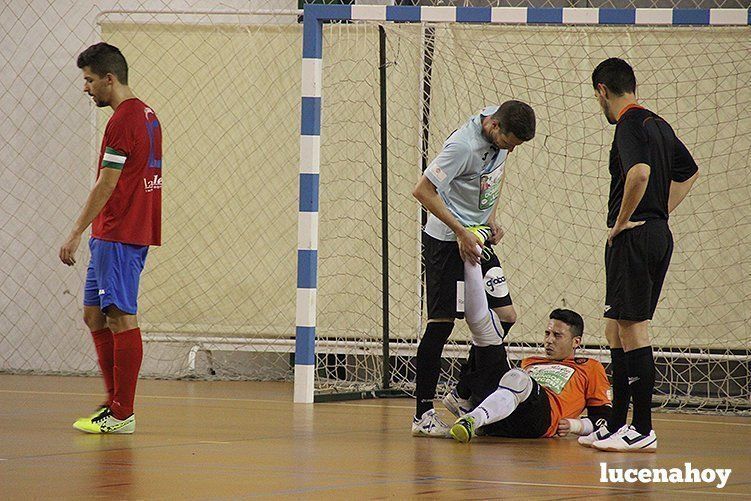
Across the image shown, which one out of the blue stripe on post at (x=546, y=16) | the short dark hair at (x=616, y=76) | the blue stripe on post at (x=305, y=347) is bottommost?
the blue stripe on post at (x=305, y=347)

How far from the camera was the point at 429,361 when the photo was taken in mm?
5867

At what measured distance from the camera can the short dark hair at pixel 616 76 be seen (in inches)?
213

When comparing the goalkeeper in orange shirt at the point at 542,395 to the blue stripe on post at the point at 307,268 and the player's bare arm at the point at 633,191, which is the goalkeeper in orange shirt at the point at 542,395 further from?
the blue stripe on post at the point at 307,268

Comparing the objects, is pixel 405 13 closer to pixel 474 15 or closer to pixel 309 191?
pixel 474 15

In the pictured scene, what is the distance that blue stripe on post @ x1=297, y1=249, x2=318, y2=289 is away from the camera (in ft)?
24.8

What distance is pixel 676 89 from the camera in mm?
8633

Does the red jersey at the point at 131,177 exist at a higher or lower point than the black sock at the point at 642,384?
higher

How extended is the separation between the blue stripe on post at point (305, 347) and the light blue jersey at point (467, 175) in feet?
6.26

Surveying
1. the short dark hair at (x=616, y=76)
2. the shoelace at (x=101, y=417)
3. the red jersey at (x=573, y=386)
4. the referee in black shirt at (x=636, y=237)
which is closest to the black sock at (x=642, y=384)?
the referee in black shirt at (x=636, y=237)

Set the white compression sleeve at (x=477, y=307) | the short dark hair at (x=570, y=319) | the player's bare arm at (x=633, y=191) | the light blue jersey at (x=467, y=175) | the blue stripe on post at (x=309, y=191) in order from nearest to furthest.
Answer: the player's bare arm at (x=633, y=191) → the light blue jersey at (x=467, y=175) → the white compression sleeve at (x=477, y=307) → the short dark hair at (x=570, y=319) → the blue stripe on post at (x=309, y=191)

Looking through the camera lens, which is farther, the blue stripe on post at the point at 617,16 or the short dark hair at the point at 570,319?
the blue stripe on post at the point at 617,16

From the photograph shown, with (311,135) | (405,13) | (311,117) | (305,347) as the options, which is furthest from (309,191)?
(405,13)

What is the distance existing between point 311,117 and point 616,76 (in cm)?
259

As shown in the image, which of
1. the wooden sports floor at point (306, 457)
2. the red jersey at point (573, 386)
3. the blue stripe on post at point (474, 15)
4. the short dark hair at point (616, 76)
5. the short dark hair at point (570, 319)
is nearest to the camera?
the wooden sports floor at point (306, 457)
